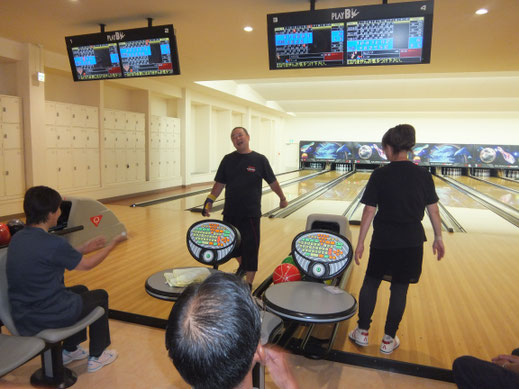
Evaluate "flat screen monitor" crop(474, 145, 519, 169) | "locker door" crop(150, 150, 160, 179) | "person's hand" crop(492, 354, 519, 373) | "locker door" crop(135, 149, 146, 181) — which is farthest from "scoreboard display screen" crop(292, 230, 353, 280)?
"flat screen monitor" crop(474, 145, 519, 169)

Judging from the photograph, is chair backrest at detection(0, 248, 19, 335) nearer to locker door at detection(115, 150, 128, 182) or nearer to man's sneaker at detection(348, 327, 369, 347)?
man's sneaker at detection(348, 327, 369, 347)

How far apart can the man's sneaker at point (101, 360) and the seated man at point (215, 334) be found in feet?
5.76

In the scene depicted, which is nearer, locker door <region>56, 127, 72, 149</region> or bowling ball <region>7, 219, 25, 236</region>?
bowling ball <region>7, 219, 25, 236</region>

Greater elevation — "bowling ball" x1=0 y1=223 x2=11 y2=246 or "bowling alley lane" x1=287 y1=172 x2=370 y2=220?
"bowling ball" x1=0 y1=223 x2=11 y2=246

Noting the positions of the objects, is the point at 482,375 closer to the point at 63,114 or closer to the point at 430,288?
the point at 430,288

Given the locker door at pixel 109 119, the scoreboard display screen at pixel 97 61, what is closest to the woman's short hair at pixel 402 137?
the scoreboard display screen at pixel 97 61

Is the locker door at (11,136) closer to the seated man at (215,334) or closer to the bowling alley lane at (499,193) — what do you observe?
the seated man at (215,334)

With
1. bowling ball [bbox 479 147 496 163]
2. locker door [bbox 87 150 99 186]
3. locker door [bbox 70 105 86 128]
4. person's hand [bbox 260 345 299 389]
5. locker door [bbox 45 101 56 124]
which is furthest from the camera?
bowling ball [bbox 479 147 496 163]

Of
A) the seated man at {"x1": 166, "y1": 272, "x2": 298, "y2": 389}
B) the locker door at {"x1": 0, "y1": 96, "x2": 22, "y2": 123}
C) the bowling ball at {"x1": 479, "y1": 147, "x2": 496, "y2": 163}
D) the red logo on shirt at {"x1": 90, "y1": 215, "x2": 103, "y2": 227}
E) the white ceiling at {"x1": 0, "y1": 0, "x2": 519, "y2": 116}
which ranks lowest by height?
the red logo on shirt at {"x1": 90, "y1": 215, "x2": 103, "y2": 227}

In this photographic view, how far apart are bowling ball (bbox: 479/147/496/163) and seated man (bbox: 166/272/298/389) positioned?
17927 mm

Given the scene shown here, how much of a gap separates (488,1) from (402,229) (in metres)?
2.90

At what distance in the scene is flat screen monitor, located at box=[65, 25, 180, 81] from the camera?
13.6 ft

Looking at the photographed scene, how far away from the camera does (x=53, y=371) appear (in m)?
2.03

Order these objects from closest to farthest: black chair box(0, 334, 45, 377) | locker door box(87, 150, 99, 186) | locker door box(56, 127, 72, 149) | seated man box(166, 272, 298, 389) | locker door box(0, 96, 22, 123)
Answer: seated man box(166, 272, 298, 389) < black chair box(0, 334, 45, 377) < locker door box(0, 96, 22, 123) < locker door box(56, 127, 72, 149) < locker door box(87, 150, 99, 186)
